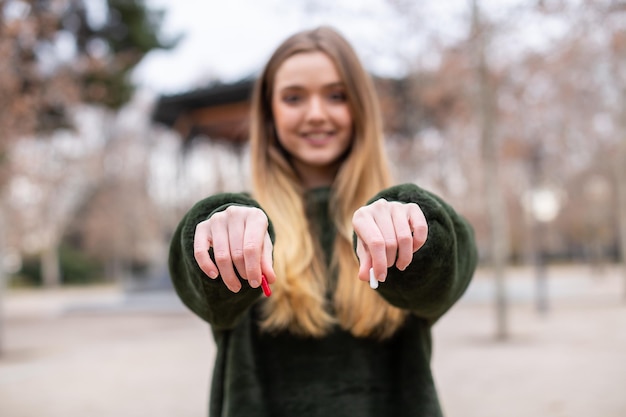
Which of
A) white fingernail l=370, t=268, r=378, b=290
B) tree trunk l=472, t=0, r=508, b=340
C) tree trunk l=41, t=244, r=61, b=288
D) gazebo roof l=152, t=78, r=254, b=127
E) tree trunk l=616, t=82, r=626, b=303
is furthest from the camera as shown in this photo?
tree trunk l=41, t=244, r=61, b=288

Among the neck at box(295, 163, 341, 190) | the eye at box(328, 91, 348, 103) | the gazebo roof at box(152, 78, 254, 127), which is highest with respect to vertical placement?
the gazebo roof at box(152, 78, 254, 127)

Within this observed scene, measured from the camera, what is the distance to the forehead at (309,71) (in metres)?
1.55

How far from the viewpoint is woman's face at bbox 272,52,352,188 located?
61.1 inches

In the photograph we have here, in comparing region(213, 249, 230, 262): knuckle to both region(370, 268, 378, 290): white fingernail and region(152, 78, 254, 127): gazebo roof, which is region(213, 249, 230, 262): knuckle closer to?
region(370, 268, 378, 290): white fingernail

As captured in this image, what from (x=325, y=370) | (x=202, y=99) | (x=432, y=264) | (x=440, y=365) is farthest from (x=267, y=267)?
(x=202, y=99)

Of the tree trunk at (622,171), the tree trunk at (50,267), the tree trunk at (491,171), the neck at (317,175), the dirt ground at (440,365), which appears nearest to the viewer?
the neck at (317,175)

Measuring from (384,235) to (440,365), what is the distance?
22.1 ft

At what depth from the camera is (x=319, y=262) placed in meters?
1.51

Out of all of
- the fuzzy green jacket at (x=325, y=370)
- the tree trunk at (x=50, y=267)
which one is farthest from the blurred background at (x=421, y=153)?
the tree trunk at (x=50, y=267)

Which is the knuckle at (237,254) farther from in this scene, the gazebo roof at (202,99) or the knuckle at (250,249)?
the gazebo roof at (202,99)

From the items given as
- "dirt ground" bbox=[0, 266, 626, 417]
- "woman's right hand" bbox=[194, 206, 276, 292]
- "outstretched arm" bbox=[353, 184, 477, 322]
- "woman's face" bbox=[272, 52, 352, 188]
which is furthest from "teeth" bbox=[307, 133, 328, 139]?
"dirt ground" bbox=[0, 266, 626, 417]

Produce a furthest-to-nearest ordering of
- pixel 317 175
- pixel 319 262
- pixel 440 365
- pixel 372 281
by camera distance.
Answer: pixel 440 365, pixel 317 175, pixel 319 262, pixel 372 281

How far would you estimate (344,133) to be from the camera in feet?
5.24

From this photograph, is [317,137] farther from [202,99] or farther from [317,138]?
[202,99]
